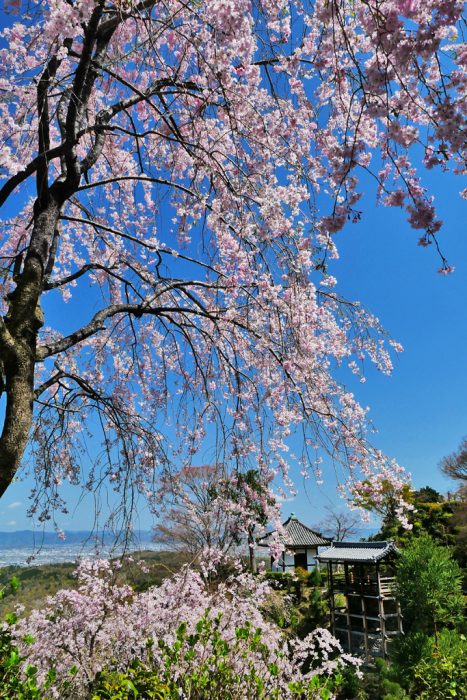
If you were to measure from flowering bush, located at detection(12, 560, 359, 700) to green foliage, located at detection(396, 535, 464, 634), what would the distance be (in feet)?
19.0

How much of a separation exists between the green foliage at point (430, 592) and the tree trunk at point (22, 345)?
32.5ft

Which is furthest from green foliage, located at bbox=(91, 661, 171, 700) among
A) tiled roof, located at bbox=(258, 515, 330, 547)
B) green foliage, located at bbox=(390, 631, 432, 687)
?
tiled roof, located at bbox=(258, 515, 330, 547)

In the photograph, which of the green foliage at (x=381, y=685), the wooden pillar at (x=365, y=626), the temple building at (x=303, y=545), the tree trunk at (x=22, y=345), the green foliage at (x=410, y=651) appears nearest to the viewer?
the tree trunk at (x=22, y=345)

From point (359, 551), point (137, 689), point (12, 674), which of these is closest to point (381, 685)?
point (359, 551)

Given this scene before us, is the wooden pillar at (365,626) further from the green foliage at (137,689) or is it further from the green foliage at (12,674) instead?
the green foliage at (12,674)

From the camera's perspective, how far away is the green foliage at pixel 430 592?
10250mm

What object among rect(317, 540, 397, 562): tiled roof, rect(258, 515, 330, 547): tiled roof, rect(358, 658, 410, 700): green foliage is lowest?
rect(358, 658, 410, 700): green foliage

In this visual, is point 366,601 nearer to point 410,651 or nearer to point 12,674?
point 410,651

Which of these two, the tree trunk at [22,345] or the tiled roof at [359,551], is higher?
the tree trunk at [22,345]

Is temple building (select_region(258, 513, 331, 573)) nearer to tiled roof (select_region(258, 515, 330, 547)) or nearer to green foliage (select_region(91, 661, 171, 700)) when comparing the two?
tiled roof (select_region(258, 515, 330, 547))

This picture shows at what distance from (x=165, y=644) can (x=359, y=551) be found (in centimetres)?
1397

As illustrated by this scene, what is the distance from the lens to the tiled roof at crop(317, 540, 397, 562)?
47.6ft

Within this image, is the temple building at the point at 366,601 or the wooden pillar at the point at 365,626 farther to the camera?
the temple building at the point at 366,601

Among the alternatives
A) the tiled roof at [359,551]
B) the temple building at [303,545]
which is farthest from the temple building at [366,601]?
the temple building at [303,545]
